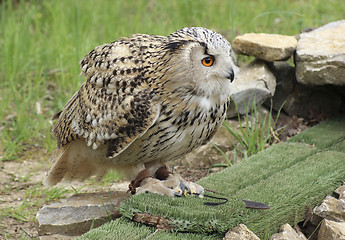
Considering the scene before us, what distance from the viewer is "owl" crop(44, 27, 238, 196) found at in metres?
2.71

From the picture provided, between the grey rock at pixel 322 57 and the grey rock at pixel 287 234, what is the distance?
157 centimetres

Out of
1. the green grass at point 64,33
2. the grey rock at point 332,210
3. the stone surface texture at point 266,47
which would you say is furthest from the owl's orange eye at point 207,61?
the green grass at point 64,33

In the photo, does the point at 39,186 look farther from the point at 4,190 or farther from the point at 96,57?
the point at 96,57

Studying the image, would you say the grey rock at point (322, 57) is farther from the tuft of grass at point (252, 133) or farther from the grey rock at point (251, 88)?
the tuft of grass at point (252, 133)

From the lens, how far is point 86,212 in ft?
10.7

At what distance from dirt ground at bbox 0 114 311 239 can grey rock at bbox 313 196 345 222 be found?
4.09ft

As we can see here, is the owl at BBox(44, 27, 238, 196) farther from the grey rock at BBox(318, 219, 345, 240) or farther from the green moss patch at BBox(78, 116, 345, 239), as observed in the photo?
the grey rock at BBox(318, 219, 345, 240)

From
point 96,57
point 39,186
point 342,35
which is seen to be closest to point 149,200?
point 96,57

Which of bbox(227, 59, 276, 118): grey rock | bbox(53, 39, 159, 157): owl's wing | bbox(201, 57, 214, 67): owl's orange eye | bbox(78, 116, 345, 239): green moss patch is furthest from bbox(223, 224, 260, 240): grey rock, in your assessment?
bbox(227, 59, 276, 118): grey rock

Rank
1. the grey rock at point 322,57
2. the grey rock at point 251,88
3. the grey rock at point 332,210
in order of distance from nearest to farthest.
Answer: the grey rock at point 332,210 → the grey rock at point 322,57 → the grey rock at point 251,88

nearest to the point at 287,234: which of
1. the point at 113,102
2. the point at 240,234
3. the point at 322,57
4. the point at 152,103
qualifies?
the point at 240,234

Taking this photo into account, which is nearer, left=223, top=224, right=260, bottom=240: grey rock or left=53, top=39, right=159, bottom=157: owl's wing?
left=223, top=224, right=260, bottom=240: grey rock

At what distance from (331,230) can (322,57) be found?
1758 millimetres

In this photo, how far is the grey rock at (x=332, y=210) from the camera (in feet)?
9.96
